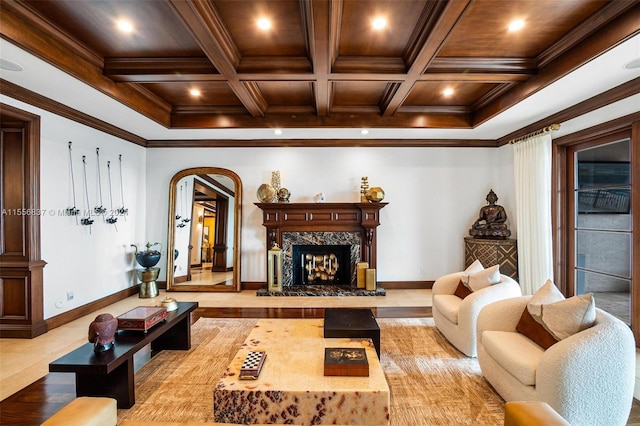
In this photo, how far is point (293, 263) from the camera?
18.4ft

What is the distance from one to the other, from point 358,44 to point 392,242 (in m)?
3.58

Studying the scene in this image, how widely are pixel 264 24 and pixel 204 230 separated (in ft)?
13.6

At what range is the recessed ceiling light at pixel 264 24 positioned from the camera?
8.21 ft

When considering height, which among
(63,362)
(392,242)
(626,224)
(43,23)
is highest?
(43,23)

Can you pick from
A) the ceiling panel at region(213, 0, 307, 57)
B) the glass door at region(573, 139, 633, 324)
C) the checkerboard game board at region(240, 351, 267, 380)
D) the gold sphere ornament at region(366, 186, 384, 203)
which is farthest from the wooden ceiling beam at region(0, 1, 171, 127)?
the glass door at region(573, 139, 633, 324)

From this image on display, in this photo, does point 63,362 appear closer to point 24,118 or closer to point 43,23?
point 43,23

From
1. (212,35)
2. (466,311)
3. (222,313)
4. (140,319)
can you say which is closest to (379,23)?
(212,35)

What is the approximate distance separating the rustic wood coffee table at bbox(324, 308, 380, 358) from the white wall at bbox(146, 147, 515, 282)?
2.91m

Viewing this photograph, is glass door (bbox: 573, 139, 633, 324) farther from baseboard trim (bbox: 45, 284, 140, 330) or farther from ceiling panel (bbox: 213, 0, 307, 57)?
baseboard trim (bbox: 45, 284, 140, 330)

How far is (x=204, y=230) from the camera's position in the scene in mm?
5805

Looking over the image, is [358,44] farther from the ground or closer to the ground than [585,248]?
farther from the ground

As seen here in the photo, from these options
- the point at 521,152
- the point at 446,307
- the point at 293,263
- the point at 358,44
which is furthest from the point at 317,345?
the point at 521,152

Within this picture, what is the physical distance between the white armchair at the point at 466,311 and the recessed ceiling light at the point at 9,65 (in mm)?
4684

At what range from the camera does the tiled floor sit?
269 cm
